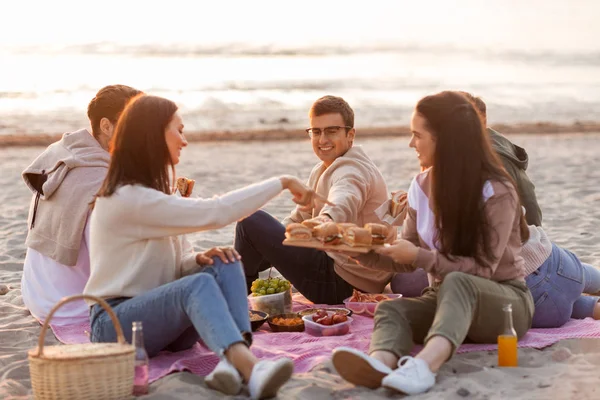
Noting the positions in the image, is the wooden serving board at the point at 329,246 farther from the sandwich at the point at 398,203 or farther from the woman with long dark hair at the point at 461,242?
the sandwich at the point at 398,203

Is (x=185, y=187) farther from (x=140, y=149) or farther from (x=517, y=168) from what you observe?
(x=517, y=168)

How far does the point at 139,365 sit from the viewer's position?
412 centimetres

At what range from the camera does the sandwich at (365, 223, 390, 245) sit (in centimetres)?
471

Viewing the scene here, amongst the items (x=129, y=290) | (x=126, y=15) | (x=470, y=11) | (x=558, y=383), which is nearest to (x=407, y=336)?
(x=558, y=383)

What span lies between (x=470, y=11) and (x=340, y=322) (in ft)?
118

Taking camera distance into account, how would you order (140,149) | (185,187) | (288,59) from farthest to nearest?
1. (288,59)
2. (185,187)
3. (140,149)

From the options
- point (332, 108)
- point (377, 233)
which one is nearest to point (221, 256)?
point (377, 233)

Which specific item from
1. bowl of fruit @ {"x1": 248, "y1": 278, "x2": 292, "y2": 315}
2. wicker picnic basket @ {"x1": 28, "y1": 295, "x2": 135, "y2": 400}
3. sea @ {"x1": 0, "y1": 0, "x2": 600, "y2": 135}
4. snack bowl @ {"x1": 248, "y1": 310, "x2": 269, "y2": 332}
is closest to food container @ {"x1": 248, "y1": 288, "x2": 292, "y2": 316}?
bowl of fruit @ {"x1": 248, "y1": 278, "x2": 292, "y2": 315}

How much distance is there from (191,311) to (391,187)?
952 cm

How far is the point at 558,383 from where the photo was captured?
4.24 meters

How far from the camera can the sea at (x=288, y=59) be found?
83.7 ft

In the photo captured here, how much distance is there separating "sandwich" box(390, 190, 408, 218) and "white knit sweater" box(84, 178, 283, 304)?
4.42ft

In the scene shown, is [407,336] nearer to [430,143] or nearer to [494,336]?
[494,336]

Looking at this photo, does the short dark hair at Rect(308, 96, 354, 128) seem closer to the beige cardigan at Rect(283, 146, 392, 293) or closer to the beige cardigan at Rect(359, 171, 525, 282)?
the beige cardigan at Rect(283, 146, 392, 293)
